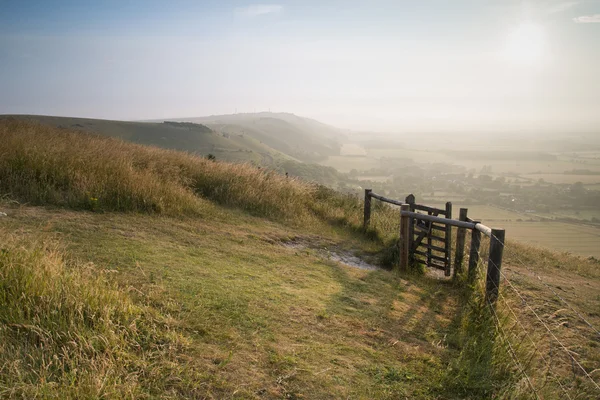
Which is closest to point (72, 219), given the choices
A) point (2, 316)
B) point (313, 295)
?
point (2, 316)

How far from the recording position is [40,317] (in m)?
3.19

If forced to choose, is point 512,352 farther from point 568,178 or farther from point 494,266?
point 568,178

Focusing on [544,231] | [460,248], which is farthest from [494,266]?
[544,231]

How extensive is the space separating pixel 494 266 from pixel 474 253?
62.9 inches

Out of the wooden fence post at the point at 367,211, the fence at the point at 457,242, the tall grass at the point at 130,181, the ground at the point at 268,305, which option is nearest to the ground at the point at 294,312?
the ground at the point at 268,305

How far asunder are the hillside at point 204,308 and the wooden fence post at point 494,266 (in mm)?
379

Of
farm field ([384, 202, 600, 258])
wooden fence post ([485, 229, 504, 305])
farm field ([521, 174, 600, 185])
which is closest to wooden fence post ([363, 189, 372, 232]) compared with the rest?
wooden fence post ([485, 229, 504, 305])

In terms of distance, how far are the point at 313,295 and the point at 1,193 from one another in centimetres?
775

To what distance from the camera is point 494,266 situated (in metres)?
5.63

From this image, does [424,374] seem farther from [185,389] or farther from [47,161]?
[47,161]

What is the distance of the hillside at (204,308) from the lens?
9.91 feet

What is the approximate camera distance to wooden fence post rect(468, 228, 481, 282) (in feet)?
22.9

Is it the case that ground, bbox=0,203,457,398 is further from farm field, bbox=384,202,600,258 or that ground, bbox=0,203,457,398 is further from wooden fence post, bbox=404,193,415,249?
farm field, bbox=384,202,600,258

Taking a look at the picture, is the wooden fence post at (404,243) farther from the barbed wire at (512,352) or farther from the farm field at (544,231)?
the farm field at (544,231)
